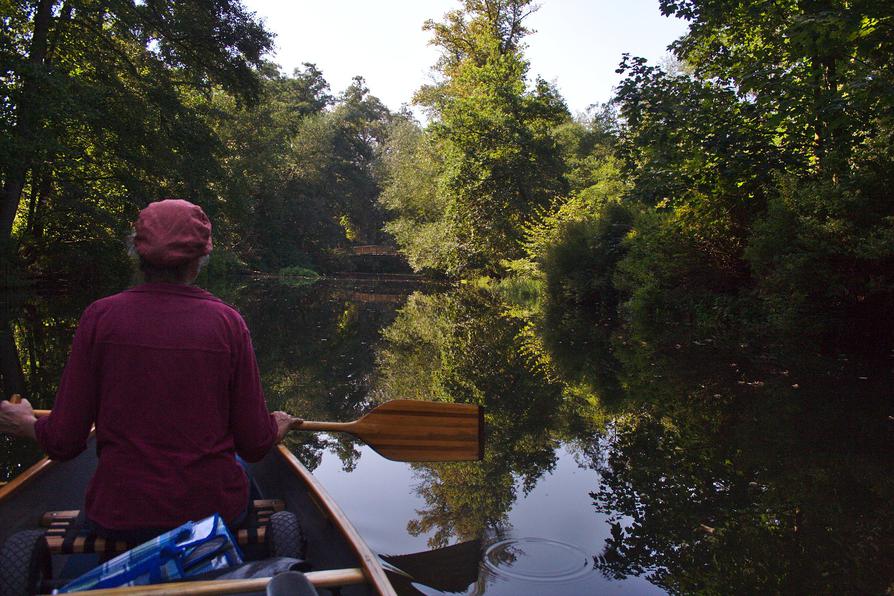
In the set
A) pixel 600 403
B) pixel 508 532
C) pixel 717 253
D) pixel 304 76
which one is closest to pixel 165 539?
pixel 508 532

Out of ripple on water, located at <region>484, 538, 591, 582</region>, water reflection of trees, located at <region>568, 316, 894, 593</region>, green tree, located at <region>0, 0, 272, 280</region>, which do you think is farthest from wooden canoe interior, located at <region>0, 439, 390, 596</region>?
green tree, located at <region>0, 0, 272, 280</region>

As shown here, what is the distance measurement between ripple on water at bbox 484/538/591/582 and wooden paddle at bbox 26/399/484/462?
2.07 feet

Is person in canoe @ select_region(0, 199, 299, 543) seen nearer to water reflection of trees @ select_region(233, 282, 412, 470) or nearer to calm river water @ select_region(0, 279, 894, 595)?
calm river water @ select_region(0, 279, 894, 595)

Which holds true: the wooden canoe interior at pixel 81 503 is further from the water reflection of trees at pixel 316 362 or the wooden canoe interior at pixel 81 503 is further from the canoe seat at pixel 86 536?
Result: the water reflection of trees at pixel 316 362

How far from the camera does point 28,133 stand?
1391 centimetres

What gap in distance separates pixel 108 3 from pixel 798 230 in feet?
49.3

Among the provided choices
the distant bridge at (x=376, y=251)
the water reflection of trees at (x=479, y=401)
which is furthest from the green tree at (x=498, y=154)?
the distant bridge at (x=376, y=251)

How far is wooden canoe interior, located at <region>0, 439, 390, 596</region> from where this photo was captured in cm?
261

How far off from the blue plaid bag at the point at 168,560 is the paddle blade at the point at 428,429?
2.16 metres

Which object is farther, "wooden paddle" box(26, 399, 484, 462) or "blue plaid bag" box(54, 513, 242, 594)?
"wooden paddle" box(26, 399, 484, 462)

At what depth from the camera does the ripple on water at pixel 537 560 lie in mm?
3322

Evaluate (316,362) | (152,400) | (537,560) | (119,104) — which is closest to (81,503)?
(152,400)

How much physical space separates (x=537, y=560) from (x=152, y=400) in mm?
2212

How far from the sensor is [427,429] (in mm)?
4152
